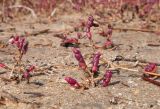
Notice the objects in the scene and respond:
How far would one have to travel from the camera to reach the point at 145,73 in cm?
245

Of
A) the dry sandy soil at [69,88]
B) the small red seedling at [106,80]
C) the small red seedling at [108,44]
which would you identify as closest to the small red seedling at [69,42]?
the dry sandy soil at [69,88]

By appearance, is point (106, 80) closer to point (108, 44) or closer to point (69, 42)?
point (108, 44)

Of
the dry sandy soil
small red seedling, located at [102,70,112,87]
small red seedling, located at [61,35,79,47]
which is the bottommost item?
small red seedling, located at [61,35,79,47]

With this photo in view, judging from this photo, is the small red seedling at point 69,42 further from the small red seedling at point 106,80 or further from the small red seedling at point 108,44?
the small red seedling at point 106,80

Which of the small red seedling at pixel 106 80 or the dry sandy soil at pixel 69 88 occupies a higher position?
the small red seedling at pixel 106 80

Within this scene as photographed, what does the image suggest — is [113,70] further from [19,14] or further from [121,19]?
[19,14]

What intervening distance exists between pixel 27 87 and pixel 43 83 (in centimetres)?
11

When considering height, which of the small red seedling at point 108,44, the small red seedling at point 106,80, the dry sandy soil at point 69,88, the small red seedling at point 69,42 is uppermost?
the small red seedling at point 106,80

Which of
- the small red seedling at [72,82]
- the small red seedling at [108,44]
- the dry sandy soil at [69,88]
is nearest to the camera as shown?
the dry sandy soil at [69,88]

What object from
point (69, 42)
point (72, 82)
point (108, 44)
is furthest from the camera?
point (69, 42)

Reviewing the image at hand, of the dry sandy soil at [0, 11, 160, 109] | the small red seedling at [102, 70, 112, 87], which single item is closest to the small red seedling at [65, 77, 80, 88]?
the dry sandy soil at [0, 11, 160, 109]

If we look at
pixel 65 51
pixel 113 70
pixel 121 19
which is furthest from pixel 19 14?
pixel 113 70

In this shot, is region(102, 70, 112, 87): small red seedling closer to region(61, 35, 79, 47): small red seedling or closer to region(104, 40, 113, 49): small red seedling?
region(104, 40, 113, 49): small red seedling

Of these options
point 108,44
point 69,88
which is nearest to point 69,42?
point 108,44
